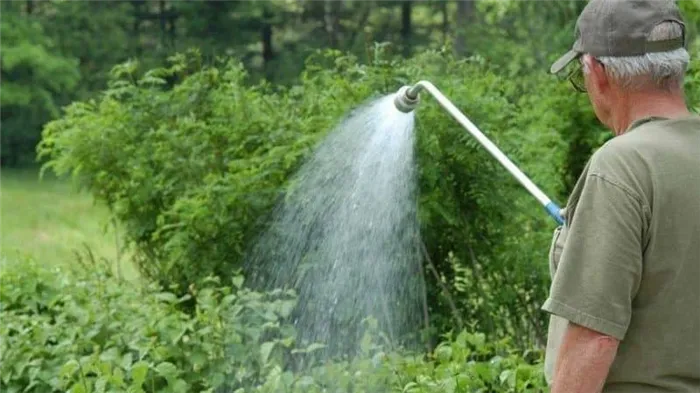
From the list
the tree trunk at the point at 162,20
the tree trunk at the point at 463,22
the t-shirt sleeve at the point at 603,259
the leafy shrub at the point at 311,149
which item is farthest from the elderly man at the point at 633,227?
the tree trunk at the point at 162,20

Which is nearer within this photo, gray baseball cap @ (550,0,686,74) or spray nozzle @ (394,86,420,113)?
gray baseball cap @ (550,0,686,74)

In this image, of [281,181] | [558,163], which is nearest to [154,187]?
[281,181]

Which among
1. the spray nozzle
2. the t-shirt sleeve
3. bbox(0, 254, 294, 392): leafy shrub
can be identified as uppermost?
the t-shirt sleeve

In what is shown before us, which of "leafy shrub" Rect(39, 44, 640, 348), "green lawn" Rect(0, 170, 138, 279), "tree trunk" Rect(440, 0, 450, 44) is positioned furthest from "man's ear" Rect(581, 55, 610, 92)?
"tree trunk" Rect(440, 0, 450, 44)

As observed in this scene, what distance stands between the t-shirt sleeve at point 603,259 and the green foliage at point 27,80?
23149mm

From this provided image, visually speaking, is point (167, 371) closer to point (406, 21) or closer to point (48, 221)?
point (48, 221)

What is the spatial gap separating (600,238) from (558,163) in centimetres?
432

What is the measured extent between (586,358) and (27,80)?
2450 cm

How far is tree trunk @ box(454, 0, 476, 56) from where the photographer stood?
2236cm

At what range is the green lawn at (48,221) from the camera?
48.4 feet

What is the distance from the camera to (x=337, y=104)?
254 inches

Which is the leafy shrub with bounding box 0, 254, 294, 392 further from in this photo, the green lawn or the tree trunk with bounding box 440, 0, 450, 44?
the tree trunk with bounding box 440, 0, 450, 44

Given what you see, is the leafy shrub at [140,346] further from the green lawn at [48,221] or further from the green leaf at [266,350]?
the green lawn at [48,221]

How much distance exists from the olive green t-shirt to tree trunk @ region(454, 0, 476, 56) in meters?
19.1
